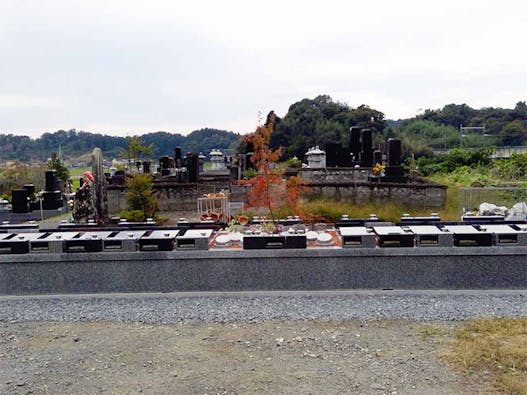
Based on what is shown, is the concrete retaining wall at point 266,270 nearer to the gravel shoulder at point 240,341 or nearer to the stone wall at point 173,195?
the gravel shoulder at point 240,341

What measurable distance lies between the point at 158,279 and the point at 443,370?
6.33 m

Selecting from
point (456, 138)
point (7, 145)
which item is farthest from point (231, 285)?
point (7, 145)

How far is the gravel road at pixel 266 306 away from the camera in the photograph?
8867 mm

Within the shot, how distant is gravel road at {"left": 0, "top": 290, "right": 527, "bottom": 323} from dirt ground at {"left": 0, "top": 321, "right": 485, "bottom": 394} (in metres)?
0.37

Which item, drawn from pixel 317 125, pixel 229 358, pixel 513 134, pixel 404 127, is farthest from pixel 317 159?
pixel 404 127

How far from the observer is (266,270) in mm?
10523

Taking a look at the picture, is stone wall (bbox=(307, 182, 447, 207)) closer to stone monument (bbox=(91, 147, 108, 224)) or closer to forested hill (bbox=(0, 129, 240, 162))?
stone monument (bbox=(91, 147, 108, 224))

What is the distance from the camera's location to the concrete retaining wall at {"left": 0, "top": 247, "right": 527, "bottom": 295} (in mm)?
10258

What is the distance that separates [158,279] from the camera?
34.9 ft

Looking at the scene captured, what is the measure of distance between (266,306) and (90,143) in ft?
298

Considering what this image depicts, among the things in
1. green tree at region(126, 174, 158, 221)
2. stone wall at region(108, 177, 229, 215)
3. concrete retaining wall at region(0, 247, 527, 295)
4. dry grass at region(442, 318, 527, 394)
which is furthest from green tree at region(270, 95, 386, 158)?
dry grass at region(442, 318, 527, 394)

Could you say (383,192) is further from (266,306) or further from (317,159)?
(266,306)

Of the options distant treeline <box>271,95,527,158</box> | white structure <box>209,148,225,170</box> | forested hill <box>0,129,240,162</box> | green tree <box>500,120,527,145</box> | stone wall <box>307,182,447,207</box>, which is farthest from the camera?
forested hill <box>0,129,240,162</box>

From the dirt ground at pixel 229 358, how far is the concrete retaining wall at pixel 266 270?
1.92 metres
